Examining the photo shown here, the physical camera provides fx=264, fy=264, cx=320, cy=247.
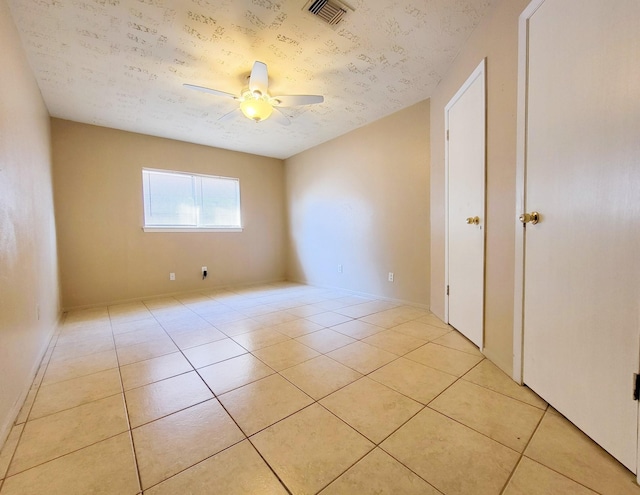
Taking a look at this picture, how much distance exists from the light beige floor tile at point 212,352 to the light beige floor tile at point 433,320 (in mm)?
1793

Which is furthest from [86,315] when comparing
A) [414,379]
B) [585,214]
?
[585,214]

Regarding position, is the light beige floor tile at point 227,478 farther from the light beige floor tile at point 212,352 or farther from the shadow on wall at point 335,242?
the shadow on wall at point 335,242

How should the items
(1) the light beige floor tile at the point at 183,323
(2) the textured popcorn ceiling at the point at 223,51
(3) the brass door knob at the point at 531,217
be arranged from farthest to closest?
1. (1) the light beige floor tile at the point at 183,323
2. (2) the textured popcorn ceiling at the point at 223,51
3. (3) the brass door knob at the point at 531,217

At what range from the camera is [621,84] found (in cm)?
99

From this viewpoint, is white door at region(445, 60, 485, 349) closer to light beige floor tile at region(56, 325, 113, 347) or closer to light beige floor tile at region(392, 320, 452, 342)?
light beige floor tile at region(392, 320, 452, 342)

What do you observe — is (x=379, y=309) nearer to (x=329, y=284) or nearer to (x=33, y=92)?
(x=329, y=284)

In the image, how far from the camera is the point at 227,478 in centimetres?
99

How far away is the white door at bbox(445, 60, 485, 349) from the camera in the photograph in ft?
6.46

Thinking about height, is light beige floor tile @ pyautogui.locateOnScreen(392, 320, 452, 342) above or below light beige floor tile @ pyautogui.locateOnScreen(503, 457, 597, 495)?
below

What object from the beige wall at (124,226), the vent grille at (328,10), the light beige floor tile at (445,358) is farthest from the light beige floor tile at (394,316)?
the beige wall at (124,226)

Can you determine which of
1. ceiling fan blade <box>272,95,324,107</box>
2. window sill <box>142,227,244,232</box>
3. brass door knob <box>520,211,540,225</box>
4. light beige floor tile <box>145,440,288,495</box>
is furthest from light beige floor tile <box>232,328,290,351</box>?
window sill <box>142,227,244,232</box>

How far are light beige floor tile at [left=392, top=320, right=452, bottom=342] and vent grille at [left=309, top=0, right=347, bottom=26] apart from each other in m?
2.53

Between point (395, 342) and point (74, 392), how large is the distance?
2.18 meters

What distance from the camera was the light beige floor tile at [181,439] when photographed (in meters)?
1.04
